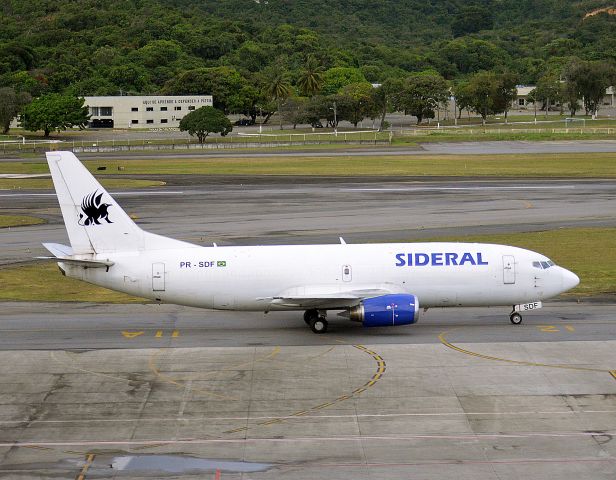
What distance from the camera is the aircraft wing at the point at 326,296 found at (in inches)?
1688

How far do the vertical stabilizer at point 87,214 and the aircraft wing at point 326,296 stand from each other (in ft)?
22.9

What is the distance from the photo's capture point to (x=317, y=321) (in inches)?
1722

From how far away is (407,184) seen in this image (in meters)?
105

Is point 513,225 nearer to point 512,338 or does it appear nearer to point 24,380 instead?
point 512,338

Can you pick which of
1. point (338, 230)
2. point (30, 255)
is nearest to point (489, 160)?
point (338, 230)

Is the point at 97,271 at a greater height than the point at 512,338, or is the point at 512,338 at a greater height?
the point at 97,271

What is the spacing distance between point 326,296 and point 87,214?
11.4 meters

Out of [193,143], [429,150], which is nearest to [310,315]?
[429,150]

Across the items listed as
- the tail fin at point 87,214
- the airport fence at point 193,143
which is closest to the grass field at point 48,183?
the airport fence at point 193,143

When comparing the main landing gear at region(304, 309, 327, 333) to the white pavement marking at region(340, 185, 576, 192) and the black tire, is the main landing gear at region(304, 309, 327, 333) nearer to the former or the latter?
the black tire

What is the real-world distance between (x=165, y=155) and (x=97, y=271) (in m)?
118

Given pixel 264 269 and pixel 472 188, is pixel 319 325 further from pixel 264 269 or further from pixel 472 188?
pixel 472 188

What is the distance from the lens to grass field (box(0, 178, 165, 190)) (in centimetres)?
10946

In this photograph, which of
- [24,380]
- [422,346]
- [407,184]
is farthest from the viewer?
[407,184]
